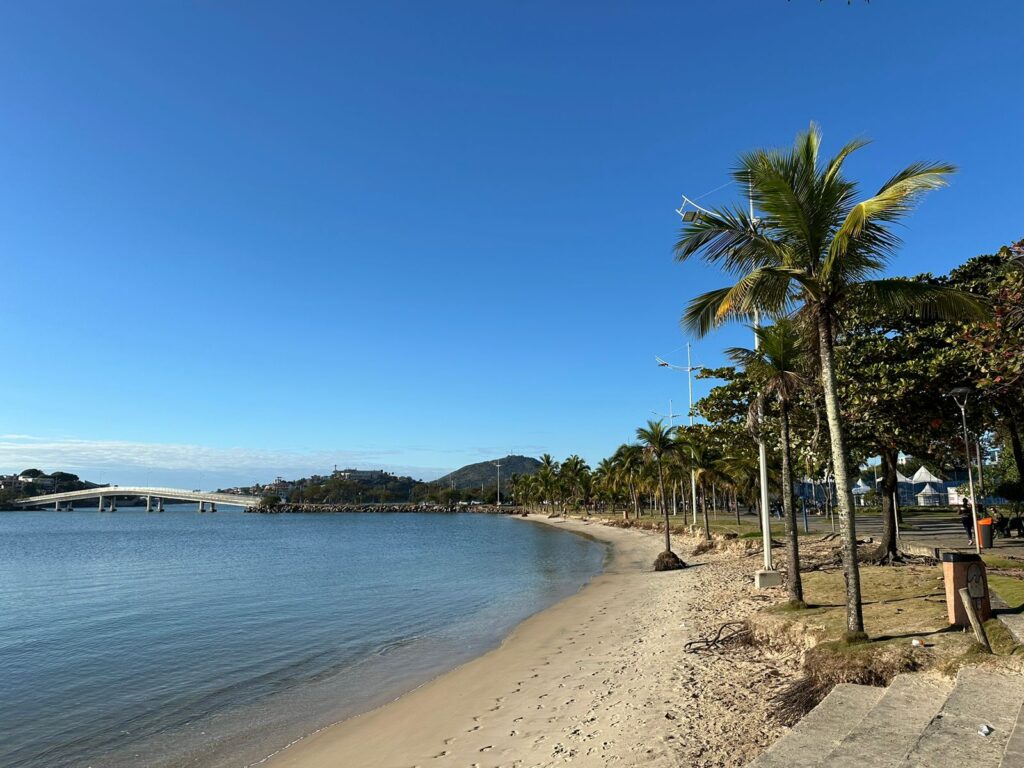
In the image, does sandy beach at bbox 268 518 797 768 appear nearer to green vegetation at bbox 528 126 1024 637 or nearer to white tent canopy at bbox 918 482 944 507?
green vegetation at bbox 528 126 1024 637

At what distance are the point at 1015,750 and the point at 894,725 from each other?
112cm

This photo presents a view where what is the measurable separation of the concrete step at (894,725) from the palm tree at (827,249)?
1949 mm

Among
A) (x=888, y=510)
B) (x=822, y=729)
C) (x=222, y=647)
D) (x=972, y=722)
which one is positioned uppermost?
(x=888, y=510)

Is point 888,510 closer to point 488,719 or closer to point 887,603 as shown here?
point 887,603

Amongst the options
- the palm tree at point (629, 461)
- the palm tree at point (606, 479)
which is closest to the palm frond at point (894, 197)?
the palm tree at point (629, 461)

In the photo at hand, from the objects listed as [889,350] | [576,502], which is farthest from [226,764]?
[576,502]

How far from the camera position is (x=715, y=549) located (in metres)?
37.1

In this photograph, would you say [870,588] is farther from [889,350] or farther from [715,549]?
[715,549]

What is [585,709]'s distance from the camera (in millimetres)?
10492

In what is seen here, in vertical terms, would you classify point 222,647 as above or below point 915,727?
below

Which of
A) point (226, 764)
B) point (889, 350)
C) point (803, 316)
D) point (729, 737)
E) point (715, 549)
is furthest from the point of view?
point (715, 549)

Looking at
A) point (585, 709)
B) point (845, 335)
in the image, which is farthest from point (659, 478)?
point (585, 709)

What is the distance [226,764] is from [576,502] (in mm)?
133675

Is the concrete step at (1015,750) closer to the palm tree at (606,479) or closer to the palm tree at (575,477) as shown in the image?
the palm tree at (606,479)
